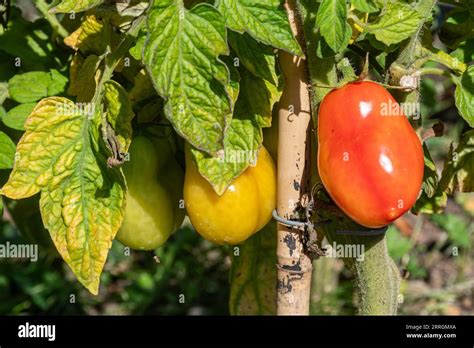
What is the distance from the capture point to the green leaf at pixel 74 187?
0.97 metres

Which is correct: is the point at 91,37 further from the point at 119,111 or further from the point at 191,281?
the point at 191,281

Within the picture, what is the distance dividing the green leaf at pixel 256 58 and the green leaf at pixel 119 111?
15 cm

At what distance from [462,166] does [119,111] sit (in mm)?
515

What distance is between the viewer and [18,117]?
1127 millimetres

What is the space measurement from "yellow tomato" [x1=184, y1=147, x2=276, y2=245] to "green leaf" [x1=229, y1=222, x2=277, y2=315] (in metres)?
0.18

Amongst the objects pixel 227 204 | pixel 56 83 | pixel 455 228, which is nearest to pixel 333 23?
pixel 227 204

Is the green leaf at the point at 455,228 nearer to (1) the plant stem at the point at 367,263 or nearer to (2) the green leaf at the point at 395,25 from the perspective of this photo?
(1) the plant stem at the point at 367,263

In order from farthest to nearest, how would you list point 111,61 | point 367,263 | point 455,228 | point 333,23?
point 455,228 → point 367,263 → point 111,61 → point 333,23

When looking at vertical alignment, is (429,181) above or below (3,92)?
below

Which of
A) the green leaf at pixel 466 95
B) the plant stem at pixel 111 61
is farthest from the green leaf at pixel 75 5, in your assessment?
the green leaf at pixel 466 95

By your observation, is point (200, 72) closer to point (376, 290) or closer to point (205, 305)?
point (376, 290)

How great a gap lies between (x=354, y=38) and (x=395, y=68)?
0.22 ft

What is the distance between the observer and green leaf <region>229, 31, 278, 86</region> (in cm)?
91

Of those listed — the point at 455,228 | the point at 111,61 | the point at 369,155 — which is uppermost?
the point at 111,61
